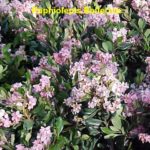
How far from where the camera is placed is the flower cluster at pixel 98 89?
2188 mm

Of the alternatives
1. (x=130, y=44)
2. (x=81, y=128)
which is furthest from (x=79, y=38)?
(x=81, y=128)

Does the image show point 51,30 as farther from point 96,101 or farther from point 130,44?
point 96,101

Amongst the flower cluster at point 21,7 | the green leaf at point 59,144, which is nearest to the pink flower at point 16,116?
the green leaf at point 59,144

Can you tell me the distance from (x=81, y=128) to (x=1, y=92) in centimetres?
45

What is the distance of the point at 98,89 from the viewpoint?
7.13ft

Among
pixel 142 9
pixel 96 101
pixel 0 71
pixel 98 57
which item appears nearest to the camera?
pixel 96 101

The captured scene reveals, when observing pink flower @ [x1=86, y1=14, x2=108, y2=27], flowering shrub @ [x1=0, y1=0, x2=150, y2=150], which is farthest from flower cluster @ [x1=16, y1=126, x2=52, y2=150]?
pink flower @ [x1=86, y1=14, x2=108, y2=27]

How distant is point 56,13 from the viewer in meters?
3.17

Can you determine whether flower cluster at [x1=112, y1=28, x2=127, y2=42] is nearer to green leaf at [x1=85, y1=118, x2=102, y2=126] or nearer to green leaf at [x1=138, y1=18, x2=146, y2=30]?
green leaf at [x1=138, y1=18, x2=146, y2=30]

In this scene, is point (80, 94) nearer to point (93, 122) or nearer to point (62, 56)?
point (93, 122)

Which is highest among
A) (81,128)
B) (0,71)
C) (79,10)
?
(79,10)

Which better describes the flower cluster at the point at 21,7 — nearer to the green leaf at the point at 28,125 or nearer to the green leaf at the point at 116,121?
the green leaf at the point at 28,125

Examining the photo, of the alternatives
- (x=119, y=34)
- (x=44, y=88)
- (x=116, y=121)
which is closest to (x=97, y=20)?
(x=119, y=34)

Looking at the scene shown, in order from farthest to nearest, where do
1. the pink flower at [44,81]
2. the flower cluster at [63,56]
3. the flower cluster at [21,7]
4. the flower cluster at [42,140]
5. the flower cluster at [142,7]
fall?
the flower cluster at [21,7] < the flower cluster at [142,7] < the flower cluster at [63,56] < the pink flower at [44,81] < the flower cluster at [42,140]
